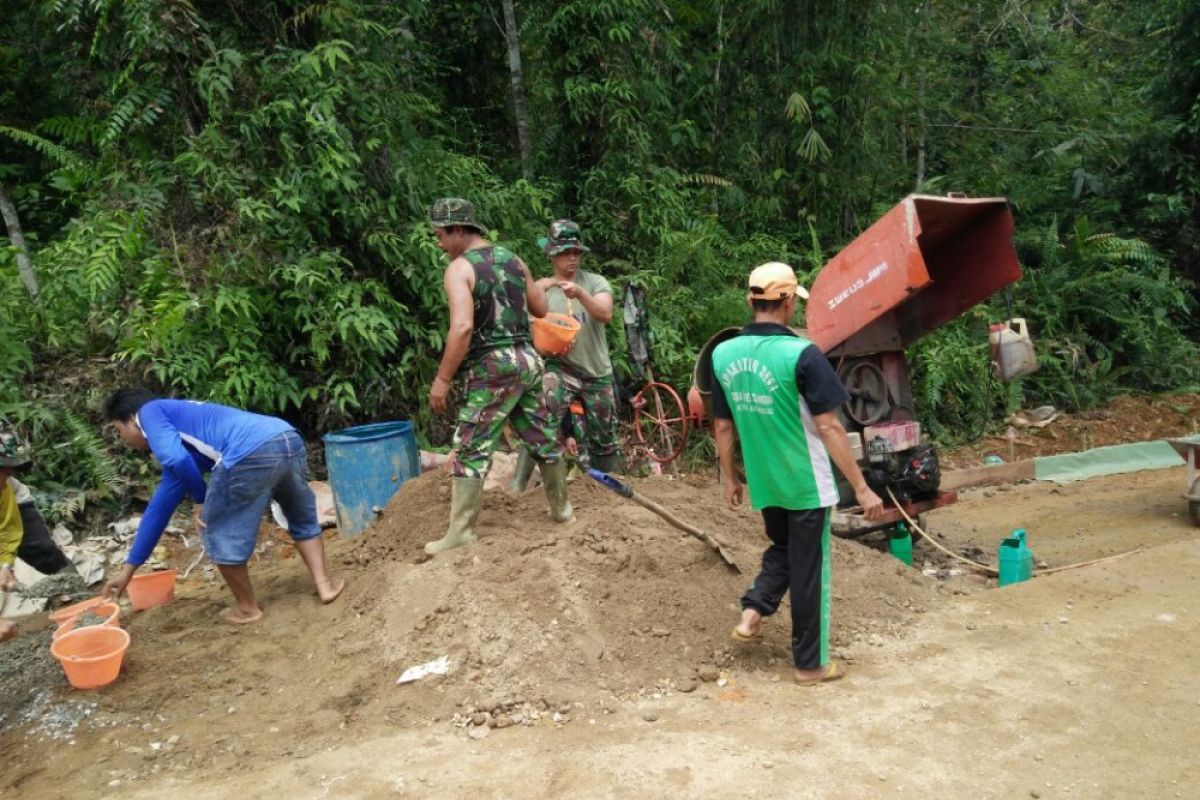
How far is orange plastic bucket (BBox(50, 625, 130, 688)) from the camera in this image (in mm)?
3730

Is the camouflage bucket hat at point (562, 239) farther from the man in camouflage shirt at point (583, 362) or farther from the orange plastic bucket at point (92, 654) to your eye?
the orange plastic bucket at point (92, 654)

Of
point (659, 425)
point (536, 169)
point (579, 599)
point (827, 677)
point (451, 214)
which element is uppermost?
point (536, 169)

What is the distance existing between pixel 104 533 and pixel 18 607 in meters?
0.80

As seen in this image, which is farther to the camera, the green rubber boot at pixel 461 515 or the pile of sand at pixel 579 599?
the green rubber boot at pixel 461 515

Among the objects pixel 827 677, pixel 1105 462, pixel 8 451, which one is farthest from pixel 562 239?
pixel 1105 462

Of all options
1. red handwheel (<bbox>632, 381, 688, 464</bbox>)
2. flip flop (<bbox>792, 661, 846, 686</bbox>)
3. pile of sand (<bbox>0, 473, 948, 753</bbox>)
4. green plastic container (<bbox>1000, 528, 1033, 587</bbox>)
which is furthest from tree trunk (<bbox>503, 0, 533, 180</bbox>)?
flip flop (<bbox>792, 661, 846, 686</bbox>)

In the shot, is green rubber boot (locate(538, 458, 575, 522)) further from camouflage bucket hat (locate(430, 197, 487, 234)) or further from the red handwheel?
the red handwheel

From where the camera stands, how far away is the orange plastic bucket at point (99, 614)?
394 cm

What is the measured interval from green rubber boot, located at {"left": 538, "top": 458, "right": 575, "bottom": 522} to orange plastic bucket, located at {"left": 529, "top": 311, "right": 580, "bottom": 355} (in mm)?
777

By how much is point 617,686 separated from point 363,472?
2.59 meters

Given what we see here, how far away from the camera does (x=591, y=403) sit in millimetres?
5734

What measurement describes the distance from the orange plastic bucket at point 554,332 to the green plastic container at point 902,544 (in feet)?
7.43

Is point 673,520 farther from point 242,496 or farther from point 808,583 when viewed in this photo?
point 242,496


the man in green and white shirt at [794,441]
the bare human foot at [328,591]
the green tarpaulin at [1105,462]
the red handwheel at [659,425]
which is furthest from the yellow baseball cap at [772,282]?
the green tarpaulin at [1105,462]
